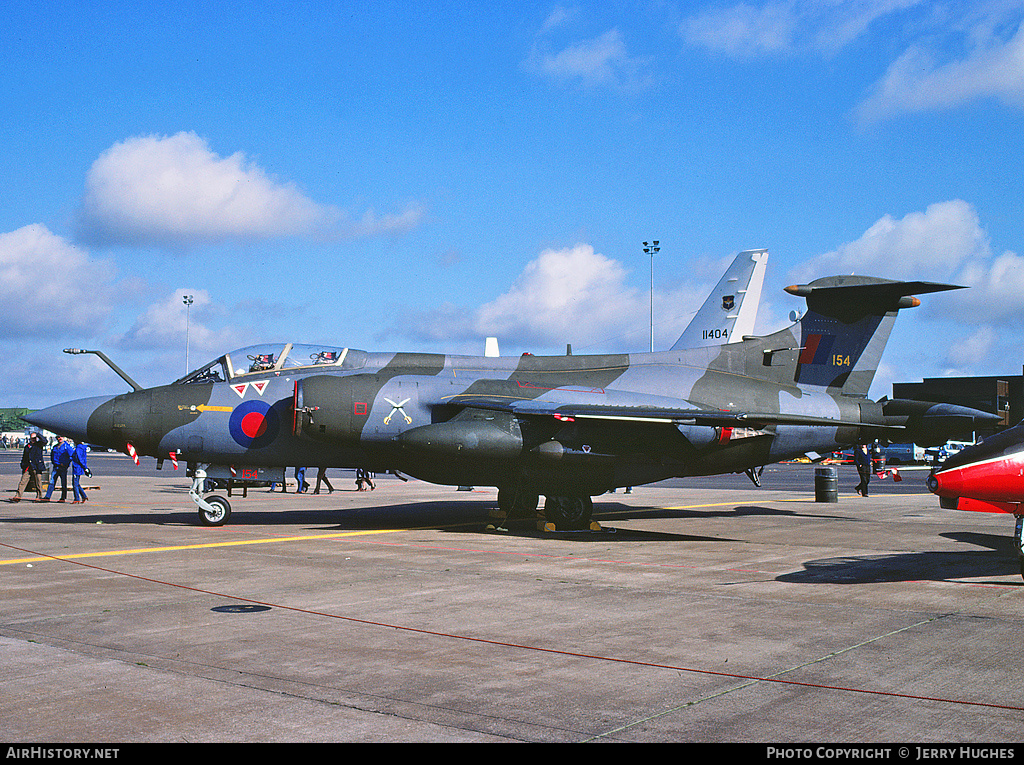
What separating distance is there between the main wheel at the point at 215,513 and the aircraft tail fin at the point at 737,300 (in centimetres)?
1887

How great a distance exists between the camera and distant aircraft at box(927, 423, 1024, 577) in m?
9.66

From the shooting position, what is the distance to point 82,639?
6887 mm

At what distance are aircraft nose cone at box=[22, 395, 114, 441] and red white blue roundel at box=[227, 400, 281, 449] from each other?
2512mm

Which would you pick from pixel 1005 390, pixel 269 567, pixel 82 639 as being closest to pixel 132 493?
pixel 269 567

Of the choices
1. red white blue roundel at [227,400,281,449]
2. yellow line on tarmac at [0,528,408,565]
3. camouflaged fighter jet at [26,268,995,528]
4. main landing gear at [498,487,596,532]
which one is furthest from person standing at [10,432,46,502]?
main landing gear at [498,487,596,532]

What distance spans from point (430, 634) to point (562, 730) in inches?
106

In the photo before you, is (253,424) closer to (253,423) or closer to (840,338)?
(253,423)

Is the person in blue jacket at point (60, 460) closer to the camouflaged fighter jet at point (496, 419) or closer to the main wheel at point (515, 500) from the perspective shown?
the camouflaged fighter jet at point (496, 419)

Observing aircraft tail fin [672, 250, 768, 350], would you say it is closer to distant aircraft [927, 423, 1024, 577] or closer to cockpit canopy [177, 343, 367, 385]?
cockpit canopy [177, 343, 367, 385]

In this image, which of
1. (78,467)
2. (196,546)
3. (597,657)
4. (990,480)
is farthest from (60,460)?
(990,480)

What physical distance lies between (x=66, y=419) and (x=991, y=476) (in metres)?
14.6

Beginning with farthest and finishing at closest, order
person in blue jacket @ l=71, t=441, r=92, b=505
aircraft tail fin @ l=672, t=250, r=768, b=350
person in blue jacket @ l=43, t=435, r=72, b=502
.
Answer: aircraft tail fin @ l=672, t=250, r=768, b=350 → person in blue jacket @ l=43, t=435, r=72, b=502 → person in blue jacket @ l=71, t=441, r=92, b=505

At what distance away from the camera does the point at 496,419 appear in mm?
15219

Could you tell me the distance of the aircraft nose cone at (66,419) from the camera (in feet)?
49.6
